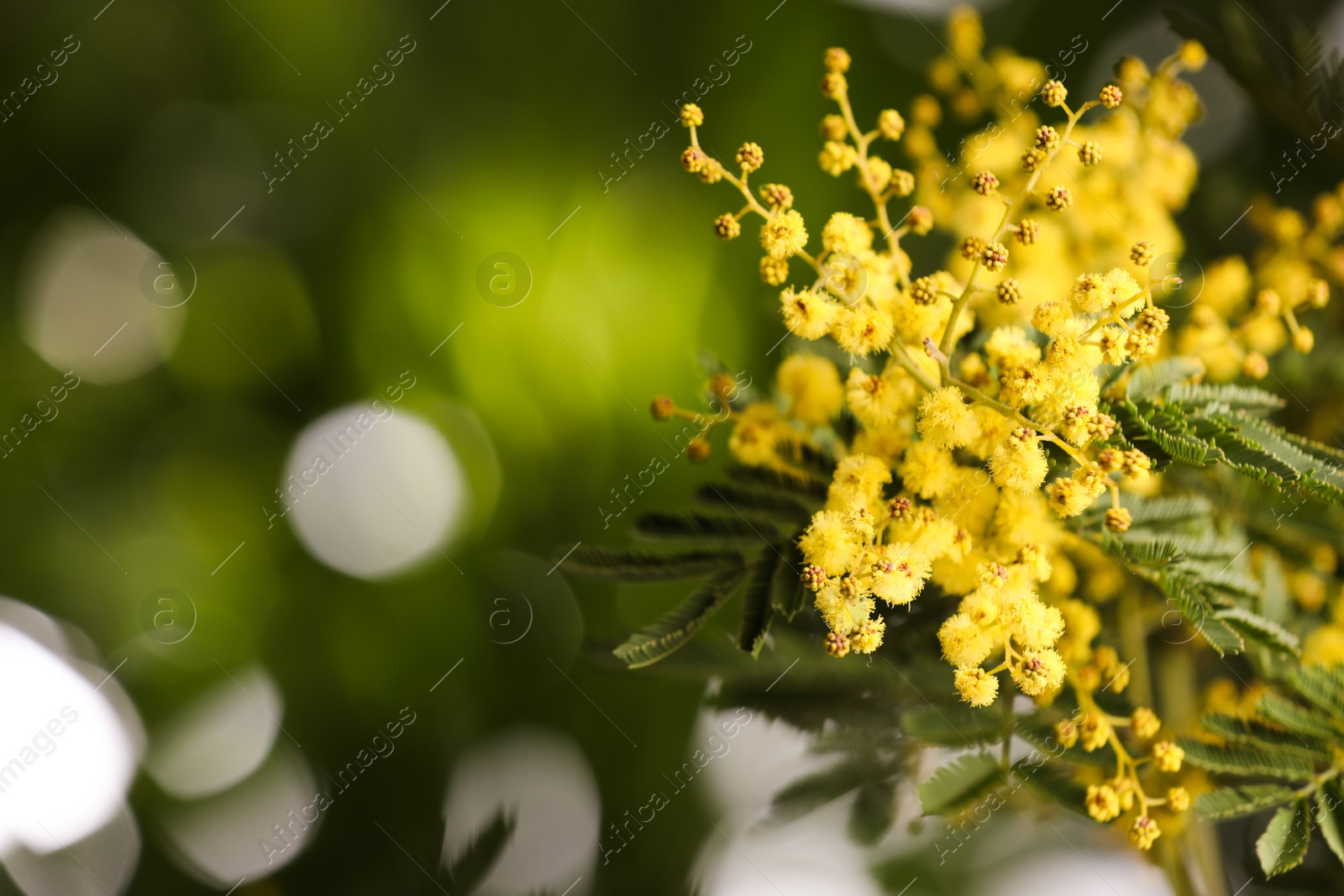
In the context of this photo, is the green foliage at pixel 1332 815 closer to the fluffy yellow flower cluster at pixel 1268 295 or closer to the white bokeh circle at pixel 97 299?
the fluffy yellow flower cluster at pixel 1268 295

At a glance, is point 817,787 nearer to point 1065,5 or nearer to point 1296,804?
point 1296,804

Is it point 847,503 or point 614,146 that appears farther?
point 614,146

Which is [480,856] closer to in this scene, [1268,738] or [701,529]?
[701,529]

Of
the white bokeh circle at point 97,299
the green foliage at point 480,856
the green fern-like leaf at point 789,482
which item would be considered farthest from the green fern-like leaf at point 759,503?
the white bokeh circle at point 97,299

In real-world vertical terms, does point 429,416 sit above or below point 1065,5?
above

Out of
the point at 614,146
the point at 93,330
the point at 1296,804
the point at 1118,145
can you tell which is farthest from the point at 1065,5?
the point at 93,330
